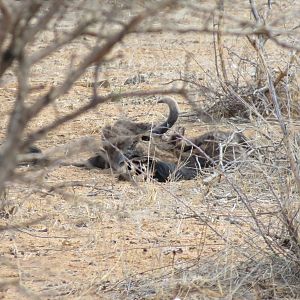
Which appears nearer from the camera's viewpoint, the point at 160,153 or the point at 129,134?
the point at 129,134

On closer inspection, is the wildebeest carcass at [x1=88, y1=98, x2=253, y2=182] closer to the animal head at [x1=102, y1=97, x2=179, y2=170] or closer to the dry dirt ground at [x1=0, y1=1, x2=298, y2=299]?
the animal head at [x1=102, y1=97, x2=179, y2=170]

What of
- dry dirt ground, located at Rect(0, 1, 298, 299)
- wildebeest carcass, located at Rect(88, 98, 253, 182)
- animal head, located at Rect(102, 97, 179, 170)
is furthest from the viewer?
animal head, located at Rect(102, 97, 179, 170)

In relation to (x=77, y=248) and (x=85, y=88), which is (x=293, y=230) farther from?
(x=85, y=88)

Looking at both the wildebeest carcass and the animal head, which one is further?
the animal head

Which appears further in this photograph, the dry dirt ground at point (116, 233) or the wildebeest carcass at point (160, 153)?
the wildebeest carcass at point (160, 153)

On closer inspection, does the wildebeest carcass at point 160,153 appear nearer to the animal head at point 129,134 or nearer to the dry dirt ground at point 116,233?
the animal head at point 129,134

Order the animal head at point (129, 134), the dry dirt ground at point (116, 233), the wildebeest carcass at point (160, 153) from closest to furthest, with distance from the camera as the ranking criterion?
the dry dirt ground at point (116, 233)
the wildebeest carcass at point (160, 153)
the animal head at point (129, 134)

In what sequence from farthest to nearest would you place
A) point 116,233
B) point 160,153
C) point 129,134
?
point 160,153, point 129,134, point 116,233

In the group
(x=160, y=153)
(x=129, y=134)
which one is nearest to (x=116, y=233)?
(x=129, y=134)

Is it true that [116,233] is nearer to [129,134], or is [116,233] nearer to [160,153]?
[129,134]

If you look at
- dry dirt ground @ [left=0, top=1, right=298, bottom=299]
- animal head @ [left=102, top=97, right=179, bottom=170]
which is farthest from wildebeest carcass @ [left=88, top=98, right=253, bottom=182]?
dry dirt ground @ [left=0, top=1, right=298, bottom=299]

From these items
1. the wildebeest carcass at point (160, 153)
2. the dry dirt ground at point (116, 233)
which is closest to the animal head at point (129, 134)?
the wildebeest carcass at point (160, 153)

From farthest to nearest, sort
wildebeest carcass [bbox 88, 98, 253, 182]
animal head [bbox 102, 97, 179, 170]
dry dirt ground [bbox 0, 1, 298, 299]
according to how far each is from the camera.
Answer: animal head [bbox 102, 97, 179, 170] → wildebeest carcass [bbox 88, 98, 253, 182] → dry dirt ground [bbox 0, 1, 298, 299]

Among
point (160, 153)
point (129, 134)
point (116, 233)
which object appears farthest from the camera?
point (160, 153)
